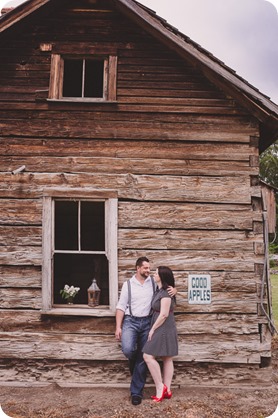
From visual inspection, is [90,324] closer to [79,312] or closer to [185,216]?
[79,312]

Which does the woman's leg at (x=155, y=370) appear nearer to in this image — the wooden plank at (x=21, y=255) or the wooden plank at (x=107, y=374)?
the wooden plank at (x=107, y=374)

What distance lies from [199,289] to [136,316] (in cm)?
117

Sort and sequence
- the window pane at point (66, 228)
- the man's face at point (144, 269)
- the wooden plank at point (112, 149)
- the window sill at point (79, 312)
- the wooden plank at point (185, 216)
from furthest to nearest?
1. the window pane at point (66, 228)
2. the wooden plank at point (112, 149)
3. the wooden plank at point (185, 216)
4. the window sill at point (79, 312)
5. the man's face at point (144, 269)

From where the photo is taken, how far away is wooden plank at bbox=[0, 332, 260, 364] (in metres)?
6.35

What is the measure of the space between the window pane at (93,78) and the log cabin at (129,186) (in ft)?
0.93

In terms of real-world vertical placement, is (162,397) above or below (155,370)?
below

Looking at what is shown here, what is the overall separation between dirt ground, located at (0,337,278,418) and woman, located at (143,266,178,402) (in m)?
0.25

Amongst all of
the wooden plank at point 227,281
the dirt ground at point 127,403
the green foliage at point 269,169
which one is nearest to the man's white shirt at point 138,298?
the wooden plank at point 227,281

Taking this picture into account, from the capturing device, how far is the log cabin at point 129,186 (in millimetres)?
6395

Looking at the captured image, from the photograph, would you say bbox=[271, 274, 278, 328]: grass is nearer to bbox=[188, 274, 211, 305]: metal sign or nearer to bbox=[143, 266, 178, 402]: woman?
bbox=[188, 274, 211, 305]: metal sign

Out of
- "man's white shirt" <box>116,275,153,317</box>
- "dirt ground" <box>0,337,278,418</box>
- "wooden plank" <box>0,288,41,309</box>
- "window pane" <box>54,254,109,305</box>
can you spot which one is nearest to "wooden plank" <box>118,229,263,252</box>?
"man's white shirt" <box>116,275,153,317</box>

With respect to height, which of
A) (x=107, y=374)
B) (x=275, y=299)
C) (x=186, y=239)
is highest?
(x=186, y=239)

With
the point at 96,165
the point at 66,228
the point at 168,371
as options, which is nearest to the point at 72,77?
the point at 96,165

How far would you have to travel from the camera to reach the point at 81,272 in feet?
36.3
